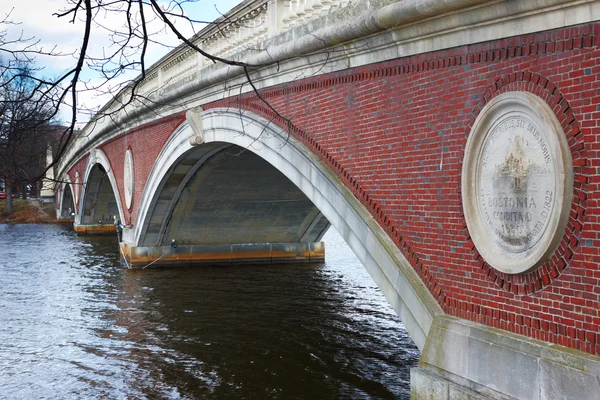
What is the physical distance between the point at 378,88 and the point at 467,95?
A: 1512mm

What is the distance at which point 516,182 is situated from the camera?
18.6ft

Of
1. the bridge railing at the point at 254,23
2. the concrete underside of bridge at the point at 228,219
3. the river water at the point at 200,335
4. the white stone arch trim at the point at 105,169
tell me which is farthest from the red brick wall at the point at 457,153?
the white stone arch trim at the point at 105,169

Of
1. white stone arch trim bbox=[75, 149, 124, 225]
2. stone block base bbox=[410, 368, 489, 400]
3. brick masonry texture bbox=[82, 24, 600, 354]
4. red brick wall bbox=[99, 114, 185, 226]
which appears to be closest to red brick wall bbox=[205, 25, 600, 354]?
brick masonry texture bbox=[82, 24, 600, 354]

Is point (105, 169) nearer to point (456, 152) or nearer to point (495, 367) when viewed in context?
point (456, 152)

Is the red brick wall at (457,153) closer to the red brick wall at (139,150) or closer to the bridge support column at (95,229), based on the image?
the red brick wall at (139,150)

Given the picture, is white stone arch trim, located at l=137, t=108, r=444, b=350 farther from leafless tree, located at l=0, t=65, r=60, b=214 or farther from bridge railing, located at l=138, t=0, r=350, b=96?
leafless tree, located at l=0, t=65, r=60, b=214

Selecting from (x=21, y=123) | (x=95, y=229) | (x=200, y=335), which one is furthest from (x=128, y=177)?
(x=21, y=123)

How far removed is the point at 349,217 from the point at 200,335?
5.36 metres

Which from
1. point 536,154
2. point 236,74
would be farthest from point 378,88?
point 236,74

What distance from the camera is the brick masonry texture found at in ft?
16.5

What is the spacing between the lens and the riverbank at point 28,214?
45750 mm

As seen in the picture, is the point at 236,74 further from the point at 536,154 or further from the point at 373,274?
the point at 536,154

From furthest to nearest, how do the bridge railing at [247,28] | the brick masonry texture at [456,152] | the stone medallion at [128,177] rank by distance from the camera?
the stone medallion at [128,177] → the bridge railing at [247,28] → the brick masonry texture at [456,152]

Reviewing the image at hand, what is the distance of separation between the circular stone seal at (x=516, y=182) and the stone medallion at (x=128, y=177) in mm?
16803
